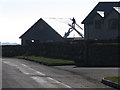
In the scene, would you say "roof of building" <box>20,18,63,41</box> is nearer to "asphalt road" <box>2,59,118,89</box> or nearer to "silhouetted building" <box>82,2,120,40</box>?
"silhouetted building" <box>82,2,120,40</box>

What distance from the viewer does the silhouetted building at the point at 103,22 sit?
5106cm

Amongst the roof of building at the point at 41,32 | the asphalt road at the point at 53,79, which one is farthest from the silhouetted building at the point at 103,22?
the asphalt road at the point at 53,79

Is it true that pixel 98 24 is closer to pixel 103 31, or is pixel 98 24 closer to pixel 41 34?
pixel 103 31

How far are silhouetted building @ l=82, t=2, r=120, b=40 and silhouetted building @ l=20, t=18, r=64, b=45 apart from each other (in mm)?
10661

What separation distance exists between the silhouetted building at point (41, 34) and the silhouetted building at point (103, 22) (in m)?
10.7

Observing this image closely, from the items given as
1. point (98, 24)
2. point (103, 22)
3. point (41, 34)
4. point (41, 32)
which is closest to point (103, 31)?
point (103, 22)

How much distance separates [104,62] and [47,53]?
1684cm

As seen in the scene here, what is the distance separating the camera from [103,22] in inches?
2124

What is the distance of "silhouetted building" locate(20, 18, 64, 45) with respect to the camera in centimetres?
7062

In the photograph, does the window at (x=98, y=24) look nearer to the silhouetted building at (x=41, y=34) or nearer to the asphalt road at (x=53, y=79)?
the silhouetted building at (x=41, y=34)

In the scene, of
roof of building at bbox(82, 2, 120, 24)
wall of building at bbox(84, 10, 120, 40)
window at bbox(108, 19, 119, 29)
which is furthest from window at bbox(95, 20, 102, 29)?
window at bbox(108, 19, 119, 29)

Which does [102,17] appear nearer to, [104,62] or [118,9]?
[118,9]

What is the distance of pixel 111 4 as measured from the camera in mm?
59281

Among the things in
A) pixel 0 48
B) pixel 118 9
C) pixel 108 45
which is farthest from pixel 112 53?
pixel 0 48
